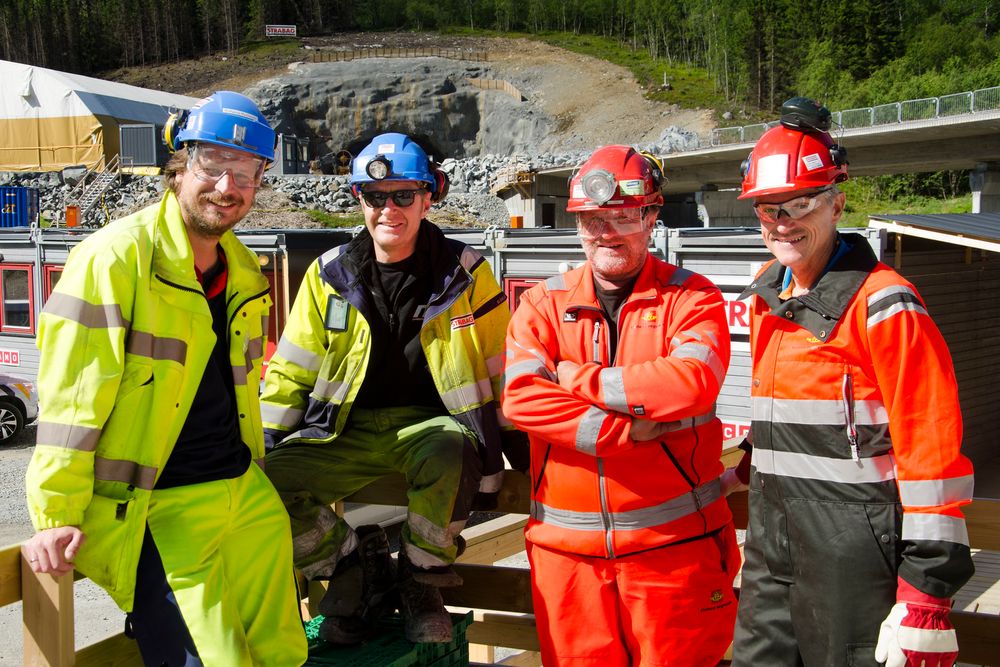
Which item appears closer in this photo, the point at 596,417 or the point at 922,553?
the point at 922,553

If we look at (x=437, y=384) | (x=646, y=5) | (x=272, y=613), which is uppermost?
(x=646, y=5)

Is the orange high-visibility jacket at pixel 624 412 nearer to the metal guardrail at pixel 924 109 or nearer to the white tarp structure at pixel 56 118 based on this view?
the metal guardrail at pixel 924 109

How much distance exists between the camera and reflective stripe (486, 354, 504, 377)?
10.9ft

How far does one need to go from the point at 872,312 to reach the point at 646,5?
10751cm

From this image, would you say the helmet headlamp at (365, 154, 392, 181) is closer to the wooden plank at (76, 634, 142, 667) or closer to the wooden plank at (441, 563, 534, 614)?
the wooden plank at (441, 563, 534, 614)

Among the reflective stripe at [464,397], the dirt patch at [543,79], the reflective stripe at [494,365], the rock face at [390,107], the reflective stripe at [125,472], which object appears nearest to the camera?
the reflective stripe at [125,472]

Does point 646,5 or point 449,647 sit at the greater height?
point 646,5

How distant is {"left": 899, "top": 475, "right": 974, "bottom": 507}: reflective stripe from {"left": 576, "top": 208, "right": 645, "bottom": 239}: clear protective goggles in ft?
3.74

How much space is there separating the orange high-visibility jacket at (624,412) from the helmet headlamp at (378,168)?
818 millimetres

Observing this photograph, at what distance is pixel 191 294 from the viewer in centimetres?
259

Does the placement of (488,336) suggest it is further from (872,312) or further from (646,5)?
(646,5)

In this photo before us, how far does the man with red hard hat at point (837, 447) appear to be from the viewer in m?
2.19

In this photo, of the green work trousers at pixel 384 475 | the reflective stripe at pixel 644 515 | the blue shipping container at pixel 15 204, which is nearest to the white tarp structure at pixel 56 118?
the blue shipping container at pixel 15 204

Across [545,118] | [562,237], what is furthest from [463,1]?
[562,237]
